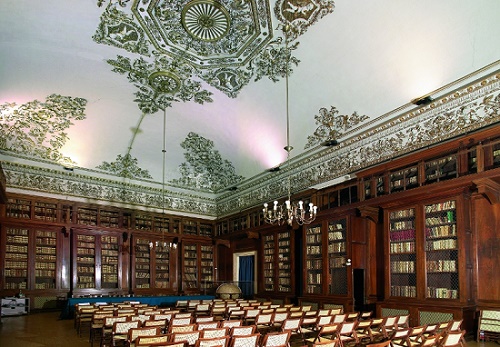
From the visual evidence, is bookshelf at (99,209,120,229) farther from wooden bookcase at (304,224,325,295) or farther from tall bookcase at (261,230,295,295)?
wooden bookcase at (304,224,325,295)

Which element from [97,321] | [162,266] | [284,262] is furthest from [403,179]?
[162,266]

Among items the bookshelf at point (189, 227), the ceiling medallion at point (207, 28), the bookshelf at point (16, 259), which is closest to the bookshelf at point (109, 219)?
the bookshelf at point (16, 259)

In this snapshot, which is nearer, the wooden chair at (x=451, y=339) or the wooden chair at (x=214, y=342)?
the wooden chair at (x=214, y=342)

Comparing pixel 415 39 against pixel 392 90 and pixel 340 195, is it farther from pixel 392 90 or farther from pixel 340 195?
pixel 340 195

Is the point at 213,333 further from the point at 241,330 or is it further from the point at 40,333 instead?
the point at 40,333

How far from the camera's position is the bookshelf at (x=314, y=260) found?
13453 mm

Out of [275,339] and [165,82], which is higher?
[165,82]

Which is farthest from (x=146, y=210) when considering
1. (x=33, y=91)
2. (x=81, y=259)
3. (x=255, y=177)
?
(x=33, y=91)

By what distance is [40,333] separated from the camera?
10.3m

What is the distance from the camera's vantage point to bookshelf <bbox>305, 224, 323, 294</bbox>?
530 inches

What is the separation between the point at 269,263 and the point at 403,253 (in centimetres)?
648

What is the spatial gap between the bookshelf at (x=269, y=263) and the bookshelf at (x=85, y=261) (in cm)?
657

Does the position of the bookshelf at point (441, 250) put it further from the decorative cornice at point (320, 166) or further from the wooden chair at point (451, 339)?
the wooden chair at point (451, 339)

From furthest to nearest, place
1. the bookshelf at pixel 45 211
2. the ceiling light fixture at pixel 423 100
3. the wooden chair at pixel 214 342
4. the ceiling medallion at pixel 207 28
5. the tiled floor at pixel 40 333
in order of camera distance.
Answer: the bookshelf at pixel 45 211, the ceiling light fixture at pixel 423 100, the ceiling medallion at pixel 207 28, the tiled floor at pixel 40 333, the wooden chair at pixel 214 342
